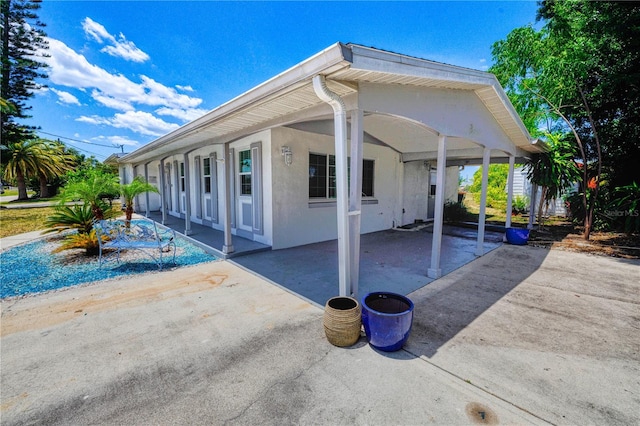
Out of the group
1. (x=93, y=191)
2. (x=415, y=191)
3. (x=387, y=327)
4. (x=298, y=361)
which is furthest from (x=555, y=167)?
(x=93, y=191)

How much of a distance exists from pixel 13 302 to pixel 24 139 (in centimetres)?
2768

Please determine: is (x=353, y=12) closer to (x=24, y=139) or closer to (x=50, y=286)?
(x=50, y=286)

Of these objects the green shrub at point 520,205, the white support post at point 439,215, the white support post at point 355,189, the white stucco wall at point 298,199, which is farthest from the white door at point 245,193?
the green shrub at point 520,205

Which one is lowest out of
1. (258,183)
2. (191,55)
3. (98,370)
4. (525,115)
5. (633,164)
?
(98,370)

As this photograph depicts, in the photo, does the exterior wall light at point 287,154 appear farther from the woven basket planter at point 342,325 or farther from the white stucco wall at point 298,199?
the woven basket planter at point 342,325

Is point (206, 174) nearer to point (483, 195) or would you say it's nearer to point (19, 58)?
point (483, 195)

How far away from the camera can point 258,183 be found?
6840 mm

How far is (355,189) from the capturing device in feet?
11.6

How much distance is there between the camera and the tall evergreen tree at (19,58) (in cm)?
1917

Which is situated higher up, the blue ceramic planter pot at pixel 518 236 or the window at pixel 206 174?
the window at pixel 206 174

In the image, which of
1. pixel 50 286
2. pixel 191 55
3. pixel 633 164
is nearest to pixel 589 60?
pixel 633 164

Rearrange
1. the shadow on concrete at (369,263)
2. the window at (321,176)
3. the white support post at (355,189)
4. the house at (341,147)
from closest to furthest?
1. the house at (341,147)
2. the white support post at (355,189)
3. the shadow on concrete at (369,263)
4. the window at (321,176)

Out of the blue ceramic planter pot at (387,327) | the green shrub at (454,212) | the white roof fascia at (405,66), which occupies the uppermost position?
the white roof fascia at (405,66)

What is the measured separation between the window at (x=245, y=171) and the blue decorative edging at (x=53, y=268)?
2028mm
